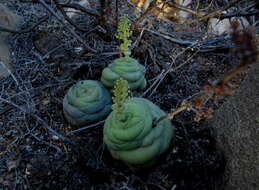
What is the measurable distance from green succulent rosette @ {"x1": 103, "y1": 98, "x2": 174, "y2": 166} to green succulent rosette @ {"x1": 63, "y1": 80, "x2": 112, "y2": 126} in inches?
11.3

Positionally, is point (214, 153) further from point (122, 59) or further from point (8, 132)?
point (8, 132)

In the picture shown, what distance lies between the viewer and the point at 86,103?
1586mm

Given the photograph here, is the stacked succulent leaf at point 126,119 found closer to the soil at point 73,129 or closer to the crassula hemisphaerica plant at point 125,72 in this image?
the crassula hemisphaerica plant at point 125,72

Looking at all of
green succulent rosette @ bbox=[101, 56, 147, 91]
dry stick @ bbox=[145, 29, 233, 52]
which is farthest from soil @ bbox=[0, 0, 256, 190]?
green succulent rosette @ bbox=[101, 56, 147, 91]

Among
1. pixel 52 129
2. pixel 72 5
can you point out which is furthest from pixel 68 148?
pixel 72 5

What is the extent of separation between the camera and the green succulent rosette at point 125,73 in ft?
5.30

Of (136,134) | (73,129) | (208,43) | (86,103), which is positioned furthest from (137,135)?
(208,43)

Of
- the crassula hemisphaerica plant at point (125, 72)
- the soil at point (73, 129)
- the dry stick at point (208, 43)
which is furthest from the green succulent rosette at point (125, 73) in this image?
the dry stick at point (208, 43)

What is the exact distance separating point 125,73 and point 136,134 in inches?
19.4

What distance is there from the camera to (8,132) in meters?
1.73

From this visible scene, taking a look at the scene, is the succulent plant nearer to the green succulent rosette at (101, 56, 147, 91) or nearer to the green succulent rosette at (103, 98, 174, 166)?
the green succulent rosette at (103, 98, 174, 166)

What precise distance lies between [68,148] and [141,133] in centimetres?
56

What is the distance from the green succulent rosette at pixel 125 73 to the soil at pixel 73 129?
236 mm

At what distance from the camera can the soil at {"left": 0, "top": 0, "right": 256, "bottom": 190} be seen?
53.9 inches
